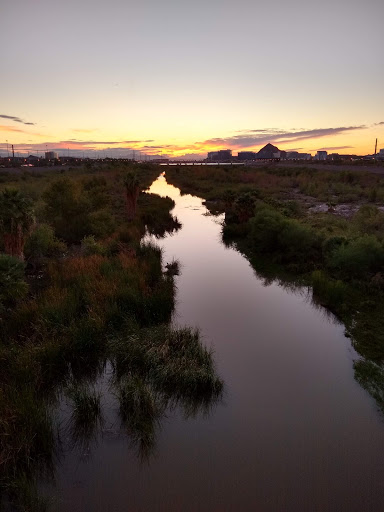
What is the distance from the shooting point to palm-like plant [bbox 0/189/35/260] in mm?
13938

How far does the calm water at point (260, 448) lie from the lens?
20.2 ft

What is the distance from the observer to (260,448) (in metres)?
7.21

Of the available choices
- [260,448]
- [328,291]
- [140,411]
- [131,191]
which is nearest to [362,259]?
[328,291]

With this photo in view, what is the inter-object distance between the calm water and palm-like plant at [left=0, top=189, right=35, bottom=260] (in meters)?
8.13

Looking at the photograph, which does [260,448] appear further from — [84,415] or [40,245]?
[40,245]

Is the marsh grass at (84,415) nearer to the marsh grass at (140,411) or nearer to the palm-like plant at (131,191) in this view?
the marsh grass at (140,411)

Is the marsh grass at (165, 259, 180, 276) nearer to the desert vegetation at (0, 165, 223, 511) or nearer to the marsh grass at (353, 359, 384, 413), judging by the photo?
the desert vegetation at (0, 165, 223, 511)

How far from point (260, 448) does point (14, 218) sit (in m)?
11.9

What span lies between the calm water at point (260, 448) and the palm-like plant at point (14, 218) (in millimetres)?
8130

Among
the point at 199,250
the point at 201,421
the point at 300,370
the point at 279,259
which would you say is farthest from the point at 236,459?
the point at 199,250

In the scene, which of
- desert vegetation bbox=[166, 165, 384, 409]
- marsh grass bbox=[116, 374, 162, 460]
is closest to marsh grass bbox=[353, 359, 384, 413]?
desert vegetation bbox=[166, 165, 384, 409]

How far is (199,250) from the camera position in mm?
22781

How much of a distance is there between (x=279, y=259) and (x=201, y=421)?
40.2 ft

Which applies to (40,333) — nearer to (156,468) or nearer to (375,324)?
(156,468)
